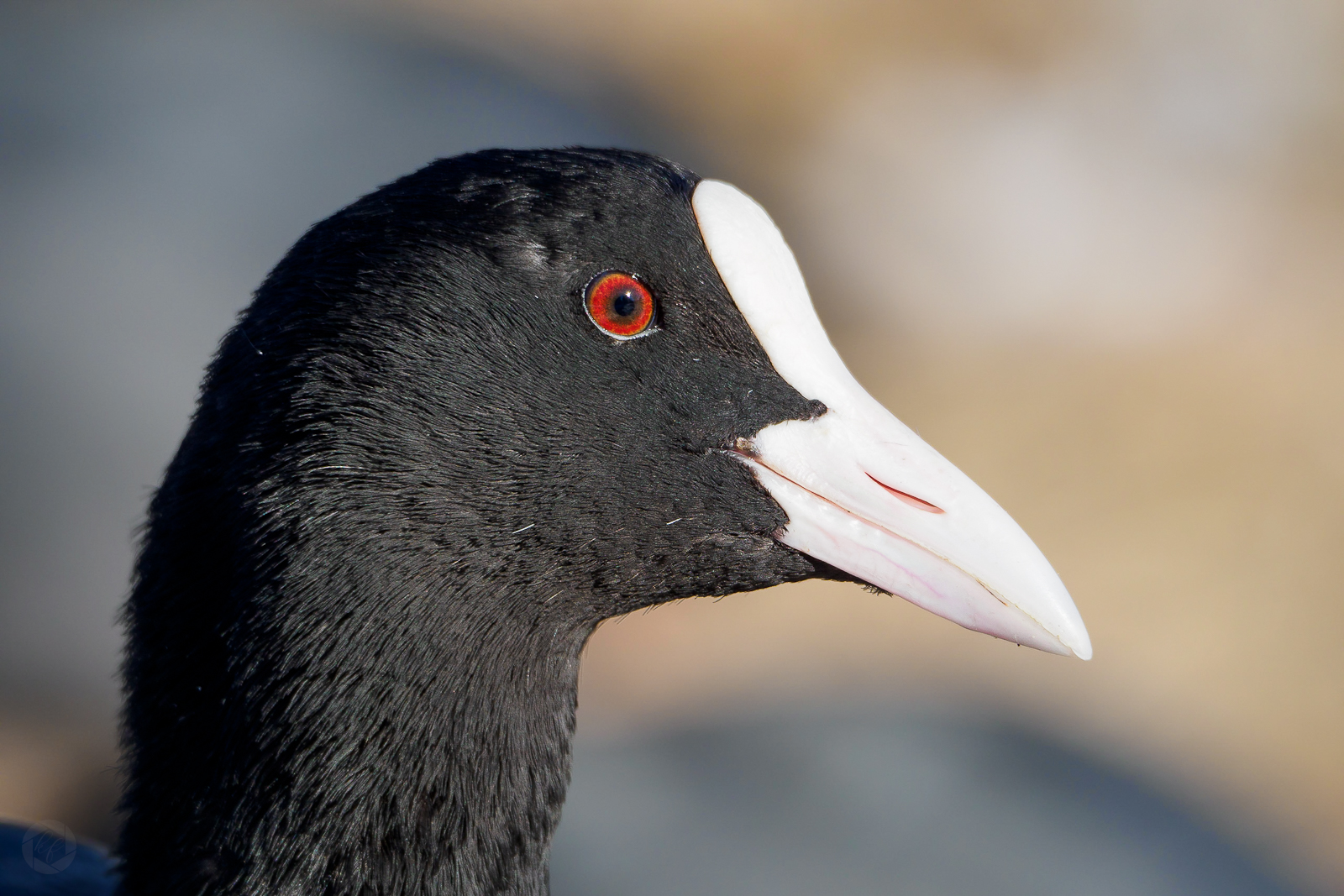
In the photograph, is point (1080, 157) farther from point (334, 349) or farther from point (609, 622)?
point (334, 349)

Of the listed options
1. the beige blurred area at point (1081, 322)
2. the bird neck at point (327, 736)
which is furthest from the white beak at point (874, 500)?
the beige blurred area at point (1081, 322)

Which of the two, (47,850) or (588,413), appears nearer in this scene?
(588,413)

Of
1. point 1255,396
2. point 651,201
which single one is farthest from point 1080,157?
point 651,201

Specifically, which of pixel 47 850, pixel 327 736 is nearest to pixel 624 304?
pixel 327 736

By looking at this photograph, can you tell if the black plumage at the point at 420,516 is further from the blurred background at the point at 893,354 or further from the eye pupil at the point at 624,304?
the blurred background at the point at 893,354

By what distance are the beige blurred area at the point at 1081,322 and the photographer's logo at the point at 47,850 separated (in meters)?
2.60

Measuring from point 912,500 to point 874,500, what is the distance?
0.07m

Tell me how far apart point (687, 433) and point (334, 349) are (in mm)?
595

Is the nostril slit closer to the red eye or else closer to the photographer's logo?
the red eye

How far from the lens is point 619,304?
1942 millimetres

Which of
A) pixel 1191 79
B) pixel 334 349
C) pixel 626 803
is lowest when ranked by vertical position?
pixel 626 803

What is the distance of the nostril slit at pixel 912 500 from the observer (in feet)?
6.40

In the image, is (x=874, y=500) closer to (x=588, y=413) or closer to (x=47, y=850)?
(x=588, y=413)

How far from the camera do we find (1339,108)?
8000 mm
